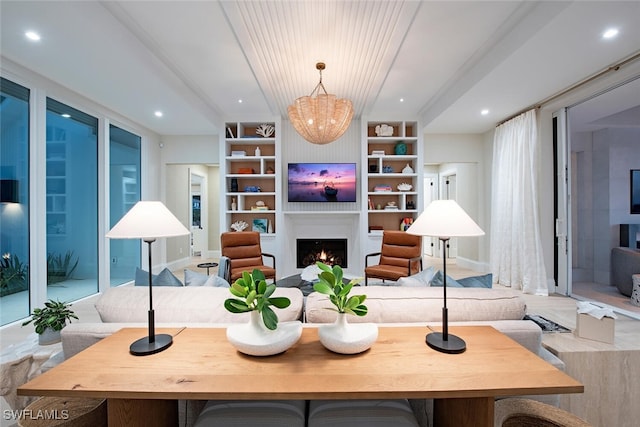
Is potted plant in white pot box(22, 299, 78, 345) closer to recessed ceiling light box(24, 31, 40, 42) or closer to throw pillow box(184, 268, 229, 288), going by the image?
throw pillow box(184, 268, 229, 288)

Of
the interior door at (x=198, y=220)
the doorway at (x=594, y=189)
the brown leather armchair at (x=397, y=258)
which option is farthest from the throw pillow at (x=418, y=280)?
the interior door at (x=198, y=220)

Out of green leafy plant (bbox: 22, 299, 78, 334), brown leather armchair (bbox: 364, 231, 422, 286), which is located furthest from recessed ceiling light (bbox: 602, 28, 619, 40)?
green leafy plant (bbox: 22, 299, 78, 334)

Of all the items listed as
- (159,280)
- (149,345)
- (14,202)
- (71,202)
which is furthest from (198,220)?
(149,345)

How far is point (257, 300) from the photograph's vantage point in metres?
1.10

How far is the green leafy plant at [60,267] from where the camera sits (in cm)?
332

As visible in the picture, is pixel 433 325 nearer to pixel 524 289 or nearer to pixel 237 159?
pixel 524 289

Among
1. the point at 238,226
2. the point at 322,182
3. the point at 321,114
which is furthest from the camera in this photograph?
the point at 238,226

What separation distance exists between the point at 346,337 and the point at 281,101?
3998 millimetres

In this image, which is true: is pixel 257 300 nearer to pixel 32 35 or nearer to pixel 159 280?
pixel 159 280

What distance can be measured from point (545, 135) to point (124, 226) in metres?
4.91

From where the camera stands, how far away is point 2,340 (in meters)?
2.60

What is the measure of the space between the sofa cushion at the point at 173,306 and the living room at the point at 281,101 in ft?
7.18

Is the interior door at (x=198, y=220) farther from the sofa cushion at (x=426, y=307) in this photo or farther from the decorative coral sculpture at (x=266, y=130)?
the sofa cushion at (x=426, y=307)

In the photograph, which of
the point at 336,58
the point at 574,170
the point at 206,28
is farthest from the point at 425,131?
the point at 206,28
